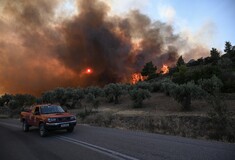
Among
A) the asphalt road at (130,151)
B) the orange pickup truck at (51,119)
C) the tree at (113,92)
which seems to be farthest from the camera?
the tree at (113,92)

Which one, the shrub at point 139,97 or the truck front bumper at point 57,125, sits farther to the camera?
the shrub at point 139,97

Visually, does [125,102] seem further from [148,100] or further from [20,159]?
[20,159]

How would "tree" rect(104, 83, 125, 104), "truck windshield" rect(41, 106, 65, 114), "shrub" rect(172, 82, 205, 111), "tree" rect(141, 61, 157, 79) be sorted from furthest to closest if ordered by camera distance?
"tree" rect(141, 61, 157, 79) → "tree" rect(104, 83, 125, 104) → "shrub" rect(172, 82, 205, 111) → "truck windshield" rect(41, 106, 65, 114)

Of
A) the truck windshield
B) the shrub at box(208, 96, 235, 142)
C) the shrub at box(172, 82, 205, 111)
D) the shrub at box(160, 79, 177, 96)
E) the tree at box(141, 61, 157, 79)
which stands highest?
the tree at box(141, 61, 157, 79)

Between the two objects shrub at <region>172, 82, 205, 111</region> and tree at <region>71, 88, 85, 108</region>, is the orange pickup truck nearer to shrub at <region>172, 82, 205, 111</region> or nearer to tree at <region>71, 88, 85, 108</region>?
shrub at <region>172, 82, 205, 111</region>

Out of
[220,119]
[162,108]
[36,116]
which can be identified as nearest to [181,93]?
[162,108]

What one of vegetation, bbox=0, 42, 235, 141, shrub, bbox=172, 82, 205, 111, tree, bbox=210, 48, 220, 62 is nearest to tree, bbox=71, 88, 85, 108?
vegetation, bbox=0, 42, 235, 141

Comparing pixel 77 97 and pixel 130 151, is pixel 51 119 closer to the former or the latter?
pixel 130 151

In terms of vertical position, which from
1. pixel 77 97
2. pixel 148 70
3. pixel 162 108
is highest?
pixel 148 70

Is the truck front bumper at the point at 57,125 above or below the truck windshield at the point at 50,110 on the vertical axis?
below

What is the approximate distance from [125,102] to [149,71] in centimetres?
6046

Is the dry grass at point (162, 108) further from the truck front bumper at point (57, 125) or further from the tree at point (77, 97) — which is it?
the truck front bumper at point (57, 125)

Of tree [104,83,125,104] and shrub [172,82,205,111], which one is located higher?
tree [104,83,125,104]

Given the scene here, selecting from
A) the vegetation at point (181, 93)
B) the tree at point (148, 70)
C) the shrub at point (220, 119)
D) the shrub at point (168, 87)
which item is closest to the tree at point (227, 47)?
the vegetation at point (181, 93)
